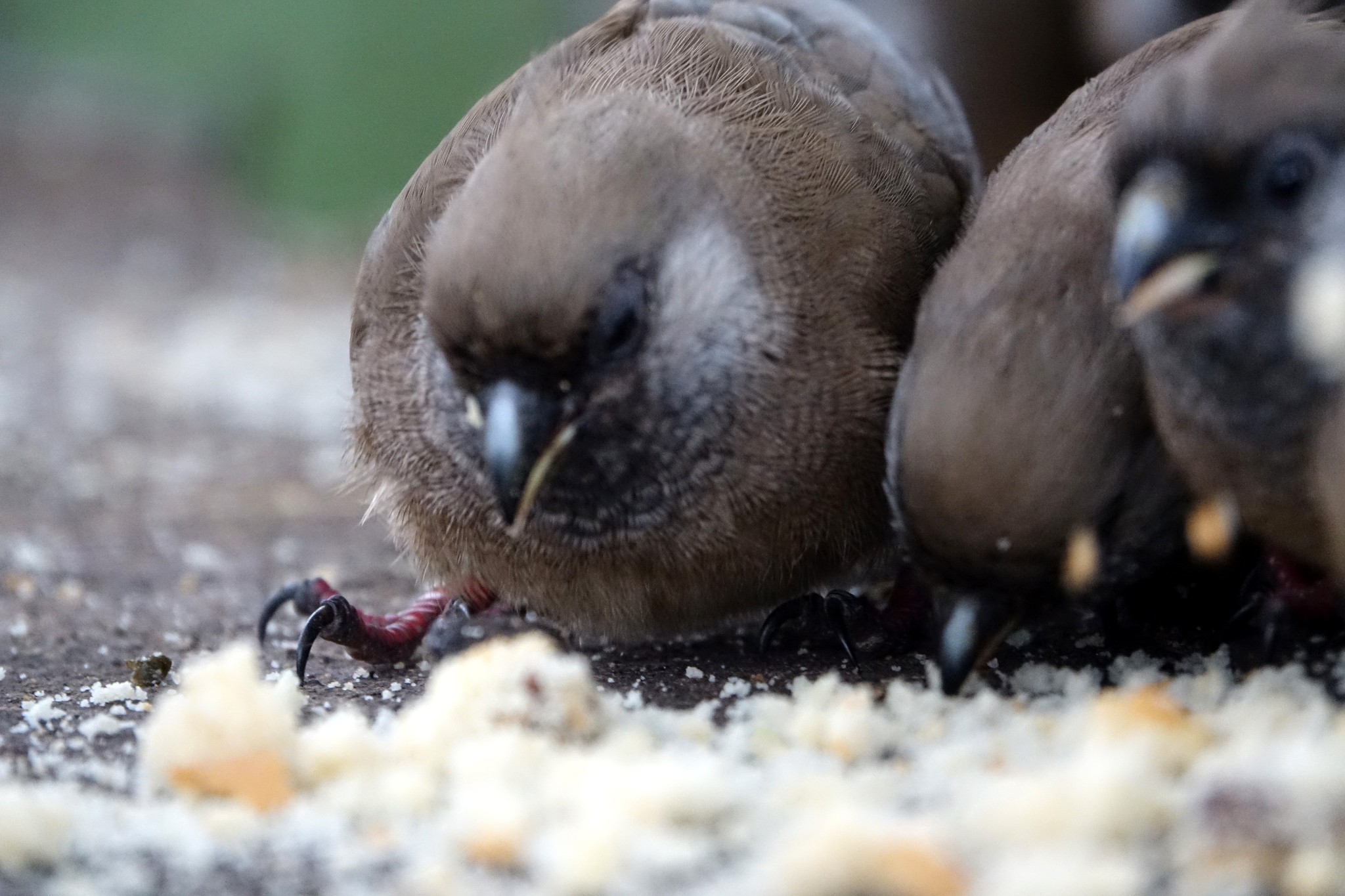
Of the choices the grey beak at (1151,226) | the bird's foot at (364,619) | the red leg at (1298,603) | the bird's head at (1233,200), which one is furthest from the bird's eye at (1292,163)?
the bird's foot at (364,619)

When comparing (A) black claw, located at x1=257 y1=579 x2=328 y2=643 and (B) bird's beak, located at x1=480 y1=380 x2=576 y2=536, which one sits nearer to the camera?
(B) bird's beak, located at x1=480 y1=380 x2=576 y2=536

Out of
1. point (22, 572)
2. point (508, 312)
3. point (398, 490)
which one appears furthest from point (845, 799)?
point (22, 572)

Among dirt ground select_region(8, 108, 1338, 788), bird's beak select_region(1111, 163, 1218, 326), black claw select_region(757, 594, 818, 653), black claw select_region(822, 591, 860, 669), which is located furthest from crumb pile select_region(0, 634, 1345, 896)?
bird's beak select_region(1111, 163, 1218, 326)

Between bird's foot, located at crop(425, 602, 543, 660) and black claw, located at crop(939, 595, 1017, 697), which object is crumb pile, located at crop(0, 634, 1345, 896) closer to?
black claw, located at crop(939, 595, 1017, 697)

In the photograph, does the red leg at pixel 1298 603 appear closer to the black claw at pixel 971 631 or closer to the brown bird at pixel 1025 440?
the brown bird at pixel 1025 440

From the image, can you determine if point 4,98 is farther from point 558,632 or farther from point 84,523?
point 558,632

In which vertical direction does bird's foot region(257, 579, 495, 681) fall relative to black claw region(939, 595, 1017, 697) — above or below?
above
